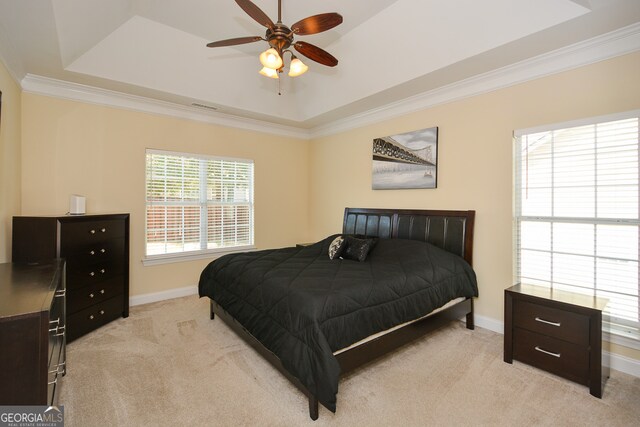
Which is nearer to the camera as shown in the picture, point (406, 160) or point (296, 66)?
point (296, 66)

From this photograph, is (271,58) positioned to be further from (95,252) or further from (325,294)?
(95,252)

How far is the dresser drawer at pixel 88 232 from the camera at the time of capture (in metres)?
2.78

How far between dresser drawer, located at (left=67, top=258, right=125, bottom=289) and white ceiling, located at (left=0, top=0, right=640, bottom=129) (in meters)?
1.97

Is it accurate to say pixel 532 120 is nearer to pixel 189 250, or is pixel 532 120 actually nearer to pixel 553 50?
pixel 553 50

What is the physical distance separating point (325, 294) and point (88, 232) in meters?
2.56

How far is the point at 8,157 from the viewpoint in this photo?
277 cm

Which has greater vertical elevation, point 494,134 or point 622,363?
point 494,134

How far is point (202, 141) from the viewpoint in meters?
4.40

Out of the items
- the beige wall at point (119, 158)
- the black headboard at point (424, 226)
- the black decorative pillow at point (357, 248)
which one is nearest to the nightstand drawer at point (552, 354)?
the black headboard at point (424, 226)

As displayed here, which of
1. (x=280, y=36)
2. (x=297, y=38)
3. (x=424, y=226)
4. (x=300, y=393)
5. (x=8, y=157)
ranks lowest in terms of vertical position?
(x=300, y=393)

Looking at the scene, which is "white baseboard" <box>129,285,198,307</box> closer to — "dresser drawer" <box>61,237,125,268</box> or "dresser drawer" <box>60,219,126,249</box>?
"dresser drawer" <box>61,237,125,268</box>

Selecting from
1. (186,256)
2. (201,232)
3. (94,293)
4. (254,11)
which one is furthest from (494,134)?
(94,293)

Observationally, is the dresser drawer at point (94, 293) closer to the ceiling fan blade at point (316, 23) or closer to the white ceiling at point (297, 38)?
the white ceiling at point (297, 38)

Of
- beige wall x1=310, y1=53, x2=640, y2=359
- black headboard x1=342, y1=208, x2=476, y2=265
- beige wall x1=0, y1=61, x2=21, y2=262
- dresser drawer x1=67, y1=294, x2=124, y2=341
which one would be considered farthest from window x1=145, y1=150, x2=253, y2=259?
beige wall x1=310, y1=53, x2=640, y2=359
